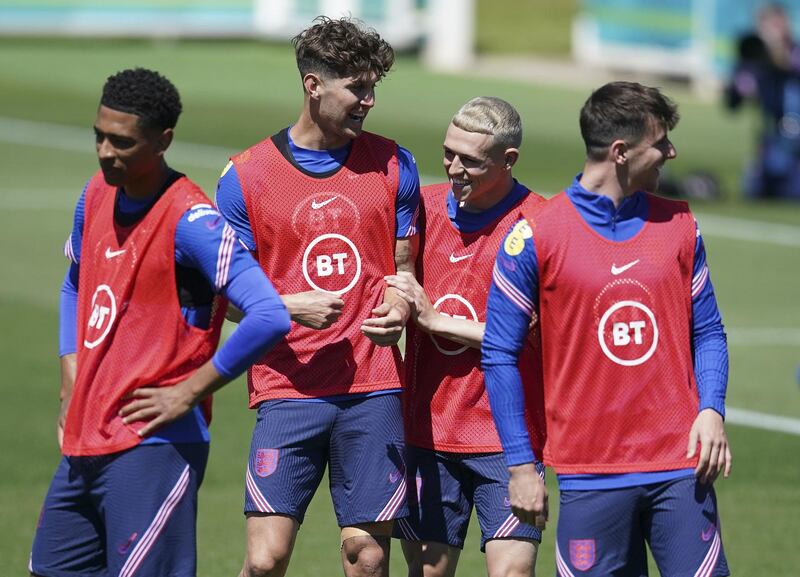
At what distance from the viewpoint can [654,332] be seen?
5957 mm

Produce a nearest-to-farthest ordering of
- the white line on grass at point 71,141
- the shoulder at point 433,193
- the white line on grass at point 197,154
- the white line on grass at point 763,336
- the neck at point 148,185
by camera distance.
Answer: the neck at point 148,185 < the shoulder at point 433,193 < the white line on grass at point 763,336 < the white line on grass at point 197,154 < the white line on grass at point 71,141

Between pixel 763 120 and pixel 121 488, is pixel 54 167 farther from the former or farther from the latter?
pixel 121 488

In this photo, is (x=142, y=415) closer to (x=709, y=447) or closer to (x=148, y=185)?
(x=148, y=185)

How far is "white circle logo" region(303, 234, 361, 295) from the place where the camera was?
6930mm

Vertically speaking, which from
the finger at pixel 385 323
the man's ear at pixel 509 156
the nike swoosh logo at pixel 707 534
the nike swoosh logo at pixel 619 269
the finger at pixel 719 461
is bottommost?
the nike swoosh logo at pixel 707 534

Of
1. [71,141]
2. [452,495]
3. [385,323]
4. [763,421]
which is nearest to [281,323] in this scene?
[385,323]

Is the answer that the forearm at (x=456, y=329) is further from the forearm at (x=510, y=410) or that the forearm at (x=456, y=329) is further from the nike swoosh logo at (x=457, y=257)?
the forearm at (x=510, y=410)

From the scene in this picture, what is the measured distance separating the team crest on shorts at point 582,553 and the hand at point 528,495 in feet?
0.45

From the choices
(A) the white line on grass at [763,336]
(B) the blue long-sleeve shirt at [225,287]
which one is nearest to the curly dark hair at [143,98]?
(B) the blue long-sleeve shirt at [225,287]

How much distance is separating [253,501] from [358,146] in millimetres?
1506

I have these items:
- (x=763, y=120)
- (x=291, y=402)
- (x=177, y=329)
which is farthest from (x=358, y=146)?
(x=763, y=120)

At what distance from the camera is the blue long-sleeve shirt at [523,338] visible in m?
5.95

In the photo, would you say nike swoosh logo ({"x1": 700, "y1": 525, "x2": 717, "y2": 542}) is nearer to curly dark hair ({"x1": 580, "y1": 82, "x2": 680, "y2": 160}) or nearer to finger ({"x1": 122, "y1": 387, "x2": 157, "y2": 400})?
curly dark hair ({"x1": 580, "y1": 82, "x2": 680, "y2": 160})

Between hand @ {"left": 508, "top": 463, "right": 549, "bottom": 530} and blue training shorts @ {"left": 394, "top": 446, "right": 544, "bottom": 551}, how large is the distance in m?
1.04
